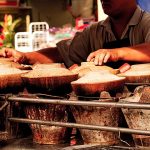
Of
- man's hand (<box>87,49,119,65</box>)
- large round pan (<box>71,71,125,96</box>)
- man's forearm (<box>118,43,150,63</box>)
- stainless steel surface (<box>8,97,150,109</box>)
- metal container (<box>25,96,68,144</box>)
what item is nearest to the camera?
stainless steel surface (<box>8,97,150,109</box>)

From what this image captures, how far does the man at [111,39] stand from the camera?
233cm

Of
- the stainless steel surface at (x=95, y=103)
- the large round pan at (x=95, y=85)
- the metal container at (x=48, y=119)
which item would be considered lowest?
the metal container at (x=48, y=119)

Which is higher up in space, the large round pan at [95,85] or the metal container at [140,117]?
the large round pan at [95,85]

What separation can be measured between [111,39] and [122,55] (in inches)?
31.8

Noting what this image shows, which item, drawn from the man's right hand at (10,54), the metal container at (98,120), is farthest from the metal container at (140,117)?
the man's right hand at (10,54)

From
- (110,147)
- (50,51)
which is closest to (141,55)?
(110,147)

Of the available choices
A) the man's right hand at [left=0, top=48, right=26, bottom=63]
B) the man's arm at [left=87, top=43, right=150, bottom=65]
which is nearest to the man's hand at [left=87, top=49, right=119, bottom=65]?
the man's arm at [left=87, top=43, right=150, bottom=65]

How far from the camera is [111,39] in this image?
2719mm

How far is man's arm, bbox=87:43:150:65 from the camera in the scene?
173 centimetres

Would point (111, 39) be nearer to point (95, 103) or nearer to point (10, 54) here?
point (10, 54)

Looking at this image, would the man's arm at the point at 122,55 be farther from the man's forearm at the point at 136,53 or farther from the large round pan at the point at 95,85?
the large round pan at the point at 95,85

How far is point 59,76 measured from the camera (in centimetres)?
151

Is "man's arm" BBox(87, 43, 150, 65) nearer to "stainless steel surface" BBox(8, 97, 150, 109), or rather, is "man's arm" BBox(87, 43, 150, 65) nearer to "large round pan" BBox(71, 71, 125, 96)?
"large round pan" BBox(71, 71, 125, 96)

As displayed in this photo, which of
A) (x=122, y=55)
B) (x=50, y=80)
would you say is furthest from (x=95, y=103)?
(x=122, y=55)
